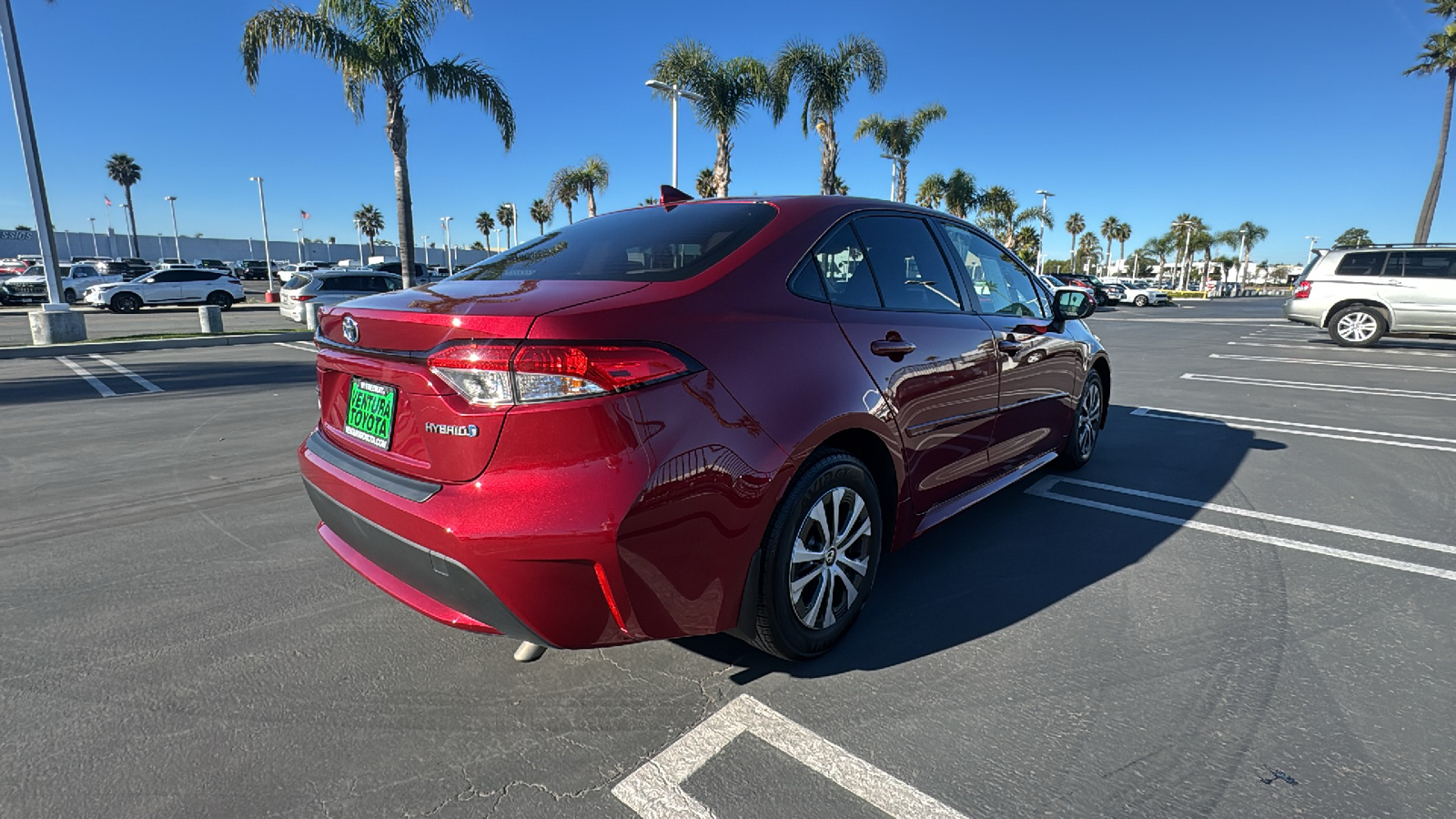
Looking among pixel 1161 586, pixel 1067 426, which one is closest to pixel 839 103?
pixel 1067 426

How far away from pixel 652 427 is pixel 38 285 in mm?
36005

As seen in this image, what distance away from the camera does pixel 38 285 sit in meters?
26.7

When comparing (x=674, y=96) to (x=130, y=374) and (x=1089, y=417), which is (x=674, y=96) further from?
(x=1089, y=417)

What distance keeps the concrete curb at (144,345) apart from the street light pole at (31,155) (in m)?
1.06

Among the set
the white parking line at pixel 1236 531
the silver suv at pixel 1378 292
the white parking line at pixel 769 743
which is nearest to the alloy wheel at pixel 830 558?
the white parking line at pixel 769 743

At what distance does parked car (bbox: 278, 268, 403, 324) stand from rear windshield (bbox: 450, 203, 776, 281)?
15.3 m

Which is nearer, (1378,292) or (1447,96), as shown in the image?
(1378,292)

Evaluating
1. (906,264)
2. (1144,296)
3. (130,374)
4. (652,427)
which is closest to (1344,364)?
(906,264)

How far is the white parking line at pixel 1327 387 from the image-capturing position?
8.21 meters

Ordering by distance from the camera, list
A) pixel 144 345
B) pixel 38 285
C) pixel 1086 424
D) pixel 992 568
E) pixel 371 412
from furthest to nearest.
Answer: pixel 38 285 → pixel 144 345 → pixel 1086 424 → pixel 992 568 → pixel 371 412

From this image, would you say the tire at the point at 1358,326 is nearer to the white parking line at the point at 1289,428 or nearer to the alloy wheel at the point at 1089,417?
the white parking line at the point at 1289,428

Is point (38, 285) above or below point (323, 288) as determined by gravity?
below

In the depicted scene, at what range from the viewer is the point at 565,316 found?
1.84 meters

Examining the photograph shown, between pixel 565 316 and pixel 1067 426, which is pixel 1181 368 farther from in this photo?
Result: pixel 565 316
